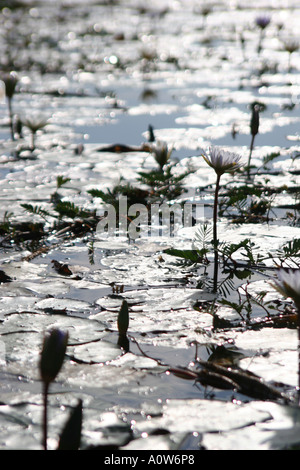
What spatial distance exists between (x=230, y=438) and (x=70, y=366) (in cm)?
51

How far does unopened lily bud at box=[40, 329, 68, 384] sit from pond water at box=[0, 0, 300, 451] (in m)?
0.17

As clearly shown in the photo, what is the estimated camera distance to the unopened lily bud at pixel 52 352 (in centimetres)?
108

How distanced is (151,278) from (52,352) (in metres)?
1.04

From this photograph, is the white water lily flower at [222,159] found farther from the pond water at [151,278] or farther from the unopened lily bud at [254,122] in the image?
the unopened lily bud at [254,122]

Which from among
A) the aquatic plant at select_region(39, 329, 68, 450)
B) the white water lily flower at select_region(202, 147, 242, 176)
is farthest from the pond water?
the white water lily flower at select_region(202, 147, 242, 176)

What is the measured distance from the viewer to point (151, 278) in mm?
2111

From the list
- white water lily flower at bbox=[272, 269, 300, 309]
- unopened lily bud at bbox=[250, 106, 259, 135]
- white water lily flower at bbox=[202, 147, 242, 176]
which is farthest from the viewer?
unopened lily bud at bbox=[250, 106, 259, 135]

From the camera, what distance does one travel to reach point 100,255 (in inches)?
94.3

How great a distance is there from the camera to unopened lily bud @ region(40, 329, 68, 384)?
3.54 ft

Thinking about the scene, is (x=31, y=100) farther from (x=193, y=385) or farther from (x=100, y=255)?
(x=193, y=385)

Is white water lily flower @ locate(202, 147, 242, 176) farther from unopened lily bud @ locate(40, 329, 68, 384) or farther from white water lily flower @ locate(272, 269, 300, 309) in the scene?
unopened lily bud @ locate(40, 329, 68, 384)

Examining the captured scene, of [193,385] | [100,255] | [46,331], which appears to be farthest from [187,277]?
[193,385]

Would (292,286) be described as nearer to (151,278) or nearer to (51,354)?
(51,354)
